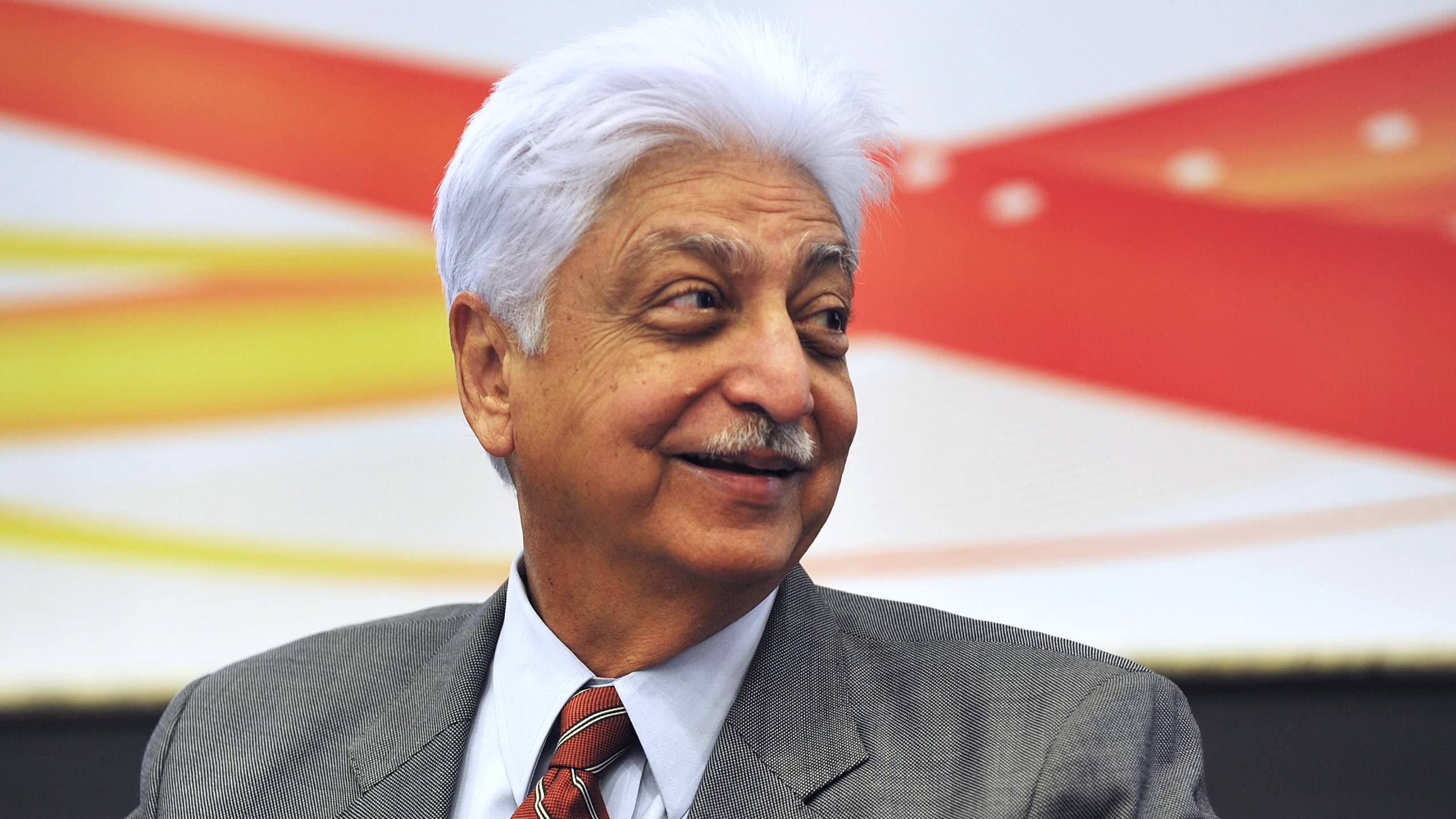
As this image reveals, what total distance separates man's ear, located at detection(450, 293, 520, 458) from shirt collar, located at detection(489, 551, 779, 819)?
0.67ft

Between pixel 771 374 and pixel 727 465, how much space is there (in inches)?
3.9

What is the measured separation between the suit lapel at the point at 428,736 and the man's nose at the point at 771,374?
492 millimetres

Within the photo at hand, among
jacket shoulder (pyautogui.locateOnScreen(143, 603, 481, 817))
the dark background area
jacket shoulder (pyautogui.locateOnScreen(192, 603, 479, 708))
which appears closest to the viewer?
jacket shoulder (pyautogui.locateOnScreen(143, 603, 481, 817))

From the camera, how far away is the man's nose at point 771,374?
1.25 meters

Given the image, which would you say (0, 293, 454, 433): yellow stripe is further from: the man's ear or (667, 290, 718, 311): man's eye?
(667, 290, 718, 311): man's eye

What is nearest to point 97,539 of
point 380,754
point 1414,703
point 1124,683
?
point 380,754

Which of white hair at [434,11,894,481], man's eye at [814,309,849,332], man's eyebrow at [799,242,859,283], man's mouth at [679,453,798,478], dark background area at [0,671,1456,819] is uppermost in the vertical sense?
white hair at [434,11,894,481]

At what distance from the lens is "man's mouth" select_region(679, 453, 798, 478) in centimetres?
127

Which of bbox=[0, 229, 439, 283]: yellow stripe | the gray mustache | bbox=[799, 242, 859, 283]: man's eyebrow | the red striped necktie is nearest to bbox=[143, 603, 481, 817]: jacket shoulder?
the red striped necktie

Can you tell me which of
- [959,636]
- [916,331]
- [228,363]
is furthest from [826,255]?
[228,363]

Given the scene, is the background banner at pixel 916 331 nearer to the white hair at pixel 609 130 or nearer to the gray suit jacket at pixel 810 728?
the gray suit jacket at pixel 810 728

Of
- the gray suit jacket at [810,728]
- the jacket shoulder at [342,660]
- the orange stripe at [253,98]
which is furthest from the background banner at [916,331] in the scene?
the gray suit jacket at [810,728]

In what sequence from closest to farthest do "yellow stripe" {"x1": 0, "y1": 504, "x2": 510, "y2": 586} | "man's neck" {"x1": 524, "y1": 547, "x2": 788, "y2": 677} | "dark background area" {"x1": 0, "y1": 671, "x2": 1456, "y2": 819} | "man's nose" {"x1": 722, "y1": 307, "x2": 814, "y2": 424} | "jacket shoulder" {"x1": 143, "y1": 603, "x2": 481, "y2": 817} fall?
"man's nose" {"x1": 722, "y1": 307, "x2": 814, "y2": 424}, "man's neck" {"x1": 524, "y1": 547, "x2": 788, "y2": 677}, "jacket shoulder" {"x1": 143, "y1": 603, "x2": 481, "y2": 817}, "dark background area" {"x1": 0, "y1": 671, "x2": 1456, "y2": 819}, "yellow stripe" {"x1": 0, "y1": 504, "x2": 510, "y2": 586}

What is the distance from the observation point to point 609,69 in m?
1.33
